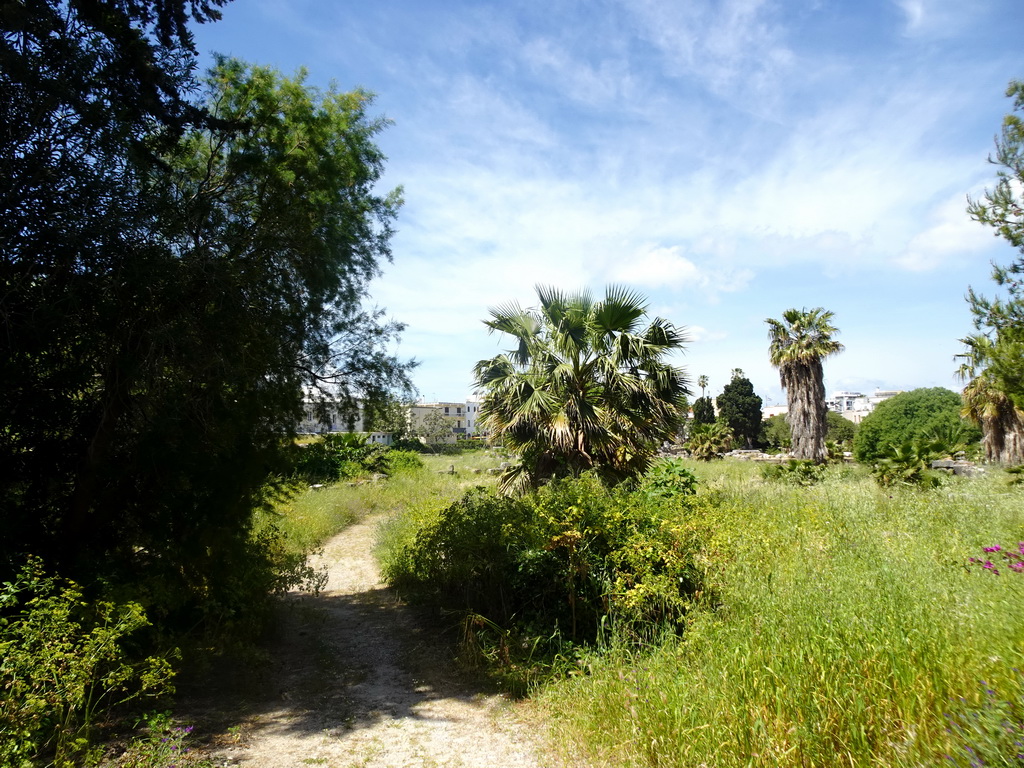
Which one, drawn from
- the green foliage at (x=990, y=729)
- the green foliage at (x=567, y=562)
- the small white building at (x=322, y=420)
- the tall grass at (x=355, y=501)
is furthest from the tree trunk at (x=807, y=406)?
the green foliage at (x=990, y=729)

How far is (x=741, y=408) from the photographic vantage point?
4453 cm

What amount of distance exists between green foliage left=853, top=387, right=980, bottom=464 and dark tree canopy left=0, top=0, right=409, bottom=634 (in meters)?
31.8

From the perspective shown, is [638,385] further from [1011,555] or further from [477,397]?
[1011,555]

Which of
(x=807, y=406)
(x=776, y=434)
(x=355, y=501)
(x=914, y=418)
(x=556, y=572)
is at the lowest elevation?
(x=355, y=501)

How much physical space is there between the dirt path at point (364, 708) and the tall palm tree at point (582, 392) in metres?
3.17

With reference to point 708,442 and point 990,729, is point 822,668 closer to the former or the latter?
point 990,729

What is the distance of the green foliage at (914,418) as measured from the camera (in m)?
33.4

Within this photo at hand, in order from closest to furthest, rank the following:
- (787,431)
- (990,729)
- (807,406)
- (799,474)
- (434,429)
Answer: (990,729) < (799,474) < (807,406) < (434,429) < (787,431)

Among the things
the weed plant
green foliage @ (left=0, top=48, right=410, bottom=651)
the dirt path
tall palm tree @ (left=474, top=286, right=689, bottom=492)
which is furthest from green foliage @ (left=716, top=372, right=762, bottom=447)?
green foliage @ (left=0, top=48, right=410, bottom=651)

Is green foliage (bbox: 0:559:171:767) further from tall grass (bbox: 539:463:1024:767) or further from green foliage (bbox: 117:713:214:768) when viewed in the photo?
tall grass (bbox: 539:463:1024:767)

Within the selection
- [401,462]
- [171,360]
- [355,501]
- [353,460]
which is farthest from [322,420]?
[401,462]

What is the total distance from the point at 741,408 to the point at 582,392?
38.6m

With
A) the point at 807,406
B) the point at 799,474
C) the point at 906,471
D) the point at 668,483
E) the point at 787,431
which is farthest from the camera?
the point at 787,431

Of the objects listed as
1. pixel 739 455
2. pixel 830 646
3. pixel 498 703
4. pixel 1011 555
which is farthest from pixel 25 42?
pixel 739 455
